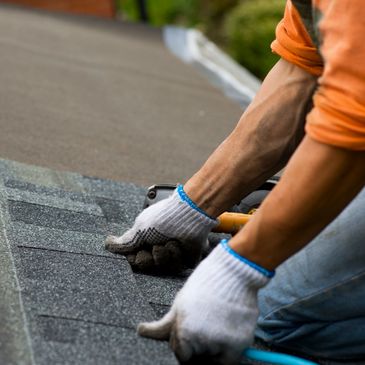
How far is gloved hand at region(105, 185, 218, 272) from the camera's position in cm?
252

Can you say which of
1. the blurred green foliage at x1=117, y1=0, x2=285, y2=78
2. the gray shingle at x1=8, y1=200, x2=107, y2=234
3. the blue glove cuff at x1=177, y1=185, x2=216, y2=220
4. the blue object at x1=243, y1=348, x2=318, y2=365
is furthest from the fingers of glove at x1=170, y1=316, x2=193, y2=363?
the blurred green foliage at x1=117, y1=0, x2=285, y2=78

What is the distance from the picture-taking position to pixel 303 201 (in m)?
1.91

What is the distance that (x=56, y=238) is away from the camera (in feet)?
8.16

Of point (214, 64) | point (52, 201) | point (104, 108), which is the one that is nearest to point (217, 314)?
point (52, 201)

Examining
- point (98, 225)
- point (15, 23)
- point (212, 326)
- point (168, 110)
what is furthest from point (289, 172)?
point (15, 23)

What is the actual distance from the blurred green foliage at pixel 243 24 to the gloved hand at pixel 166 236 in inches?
292

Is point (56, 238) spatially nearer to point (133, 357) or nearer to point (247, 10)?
point (133, 357)

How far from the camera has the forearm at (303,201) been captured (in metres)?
1.88

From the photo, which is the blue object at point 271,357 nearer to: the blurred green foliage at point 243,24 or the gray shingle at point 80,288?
the gray shingle at point 80,288

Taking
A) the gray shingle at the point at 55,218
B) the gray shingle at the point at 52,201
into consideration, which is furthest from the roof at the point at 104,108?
the gray shingle at the point at 55,218

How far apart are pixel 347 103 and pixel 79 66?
16.8ft

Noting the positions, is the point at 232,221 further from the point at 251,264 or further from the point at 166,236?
the point at 251,264

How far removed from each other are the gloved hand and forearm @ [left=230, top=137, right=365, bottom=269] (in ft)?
1.74

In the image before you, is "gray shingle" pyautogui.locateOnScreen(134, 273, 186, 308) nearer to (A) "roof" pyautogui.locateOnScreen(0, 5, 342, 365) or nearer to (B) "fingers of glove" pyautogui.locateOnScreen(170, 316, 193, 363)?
(A) "roof" pyautogui.locateOnScreen(0, 5, 342, 365)
